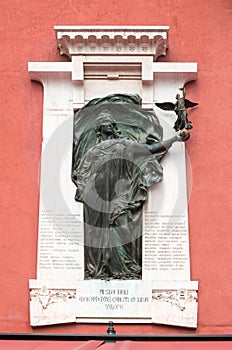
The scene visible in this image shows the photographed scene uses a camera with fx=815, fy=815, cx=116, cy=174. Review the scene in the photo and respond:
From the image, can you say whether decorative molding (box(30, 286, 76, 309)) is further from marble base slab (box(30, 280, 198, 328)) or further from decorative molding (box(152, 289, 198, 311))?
decorative molding (box(152, 289, 198, 311))

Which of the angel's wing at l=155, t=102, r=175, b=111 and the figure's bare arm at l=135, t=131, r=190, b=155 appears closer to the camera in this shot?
the figure's bare arm at l=135, t=131, r=190, b=155

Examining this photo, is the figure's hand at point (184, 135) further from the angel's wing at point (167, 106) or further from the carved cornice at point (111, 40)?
the carved cornice at point (111, 40)

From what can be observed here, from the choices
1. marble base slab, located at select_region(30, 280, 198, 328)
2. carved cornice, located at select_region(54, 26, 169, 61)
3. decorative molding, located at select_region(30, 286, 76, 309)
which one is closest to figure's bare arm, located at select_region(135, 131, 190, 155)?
carved cornice, located at select_region(54, 26, 169, 61)

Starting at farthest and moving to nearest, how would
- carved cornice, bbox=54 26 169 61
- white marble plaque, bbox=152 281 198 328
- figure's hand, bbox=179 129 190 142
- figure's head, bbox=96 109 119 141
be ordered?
carved cornice, bbox=54 26 169 61 < figure's head, bbox=96 109 119 141 < figure's hand, bbox=179 129 190 142 < white marble plaque, bbox=152 281 198 328

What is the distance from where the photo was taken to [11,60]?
24.6 ft

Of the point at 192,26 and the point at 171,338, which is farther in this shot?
the point at 192,26

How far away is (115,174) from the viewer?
23.3ft

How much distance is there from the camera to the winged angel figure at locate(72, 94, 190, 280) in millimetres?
6938

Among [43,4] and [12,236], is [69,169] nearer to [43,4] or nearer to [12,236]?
[12,236]

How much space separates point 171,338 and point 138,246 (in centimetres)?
172

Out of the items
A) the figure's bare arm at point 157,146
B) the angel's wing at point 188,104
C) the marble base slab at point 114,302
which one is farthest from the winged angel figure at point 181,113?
the marble base slab at point 114,302

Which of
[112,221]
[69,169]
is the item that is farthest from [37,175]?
[112,221]

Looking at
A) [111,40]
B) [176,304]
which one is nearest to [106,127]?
[111,40]

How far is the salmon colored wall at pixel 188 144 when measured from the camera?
271 inches
